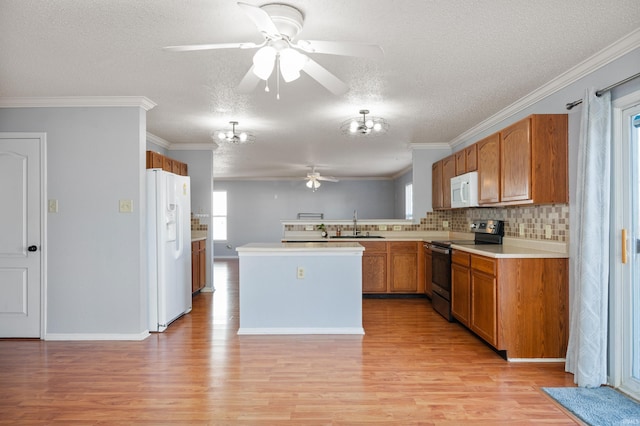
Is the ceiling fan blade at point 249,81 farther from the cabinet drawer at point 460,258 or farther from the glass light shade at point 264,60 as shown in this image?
the cabinet drawer at point 460,258

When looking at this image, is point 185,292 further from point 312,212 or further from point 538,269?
point 312,212

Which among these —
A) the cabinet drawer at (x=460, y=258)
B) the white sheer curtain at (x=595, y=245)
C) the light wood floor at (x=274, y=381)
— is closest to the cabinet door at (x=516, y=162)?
the white sheer curtain at (x=595, y=245)

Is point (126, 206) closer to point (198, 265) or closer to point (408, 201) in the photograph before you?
point (198, 265)

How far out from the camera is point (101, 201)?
3662mm

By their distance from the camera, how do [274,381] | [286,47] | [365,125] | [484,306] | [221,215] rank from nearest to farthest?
[286,47]
[274,381]
[484,306]
[365,125]
[221,215]

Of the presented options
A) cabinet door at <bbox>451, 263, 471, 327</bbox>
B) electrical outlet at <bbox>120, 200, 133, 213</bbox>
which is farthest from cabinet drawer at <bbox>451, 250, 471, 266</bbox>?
electrical outlet at <bbox>120, 200, 133, 213</bbox>

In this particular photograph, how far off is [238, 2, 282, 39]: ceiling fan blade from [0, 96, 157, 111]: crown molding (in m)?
2.25

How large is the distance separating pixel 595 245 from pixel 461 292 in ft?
4.96

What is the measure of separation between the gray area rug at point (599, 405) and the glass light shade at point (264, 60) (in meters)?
2.63

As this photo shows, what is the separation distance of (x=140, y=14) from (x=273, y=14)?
75 centimetres

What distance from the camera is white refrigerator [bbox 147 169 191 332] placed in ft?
12.6

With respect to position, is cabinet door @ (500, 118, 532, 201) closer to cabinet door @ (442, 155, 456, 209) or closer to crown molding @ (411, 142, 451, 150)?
cabinet door @ (442, 155, 456, 209)

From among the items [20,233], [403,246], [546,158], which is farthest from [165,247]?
[546,158]

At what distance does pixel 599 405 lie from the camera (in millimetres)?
A: 2338
